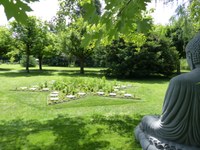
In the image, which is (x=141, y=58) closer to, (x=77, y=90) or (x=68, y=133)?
(x=77, y=90)

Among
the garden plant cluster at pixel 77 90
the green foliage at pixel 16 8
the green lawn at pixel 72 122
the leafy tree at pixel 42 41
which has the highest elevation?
the leafy tree at pixel 42 41

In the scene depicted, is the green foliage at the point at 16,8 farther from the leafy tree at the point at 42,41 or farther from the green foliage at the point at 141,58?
the leafy tree at the point at 42,41

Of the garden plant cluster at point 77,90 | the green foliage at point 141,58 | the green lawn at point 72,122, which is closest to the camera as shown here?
the green lawn at point 72,122

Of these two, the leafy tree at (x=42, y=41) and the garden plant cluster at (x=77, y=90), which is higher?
the leafy tree at (x=42, y=41)

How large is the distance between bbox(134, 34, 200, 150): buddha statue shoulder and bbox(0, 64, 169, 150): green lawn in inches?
45.5

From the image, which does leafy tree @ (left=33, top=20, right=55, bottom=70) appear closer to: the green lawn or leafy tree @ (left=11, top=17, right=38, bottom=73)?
leafy tree @ (left=11, top=17, right=38, bottom=73)

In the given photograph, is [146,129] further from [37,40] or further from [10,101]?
[37,40]

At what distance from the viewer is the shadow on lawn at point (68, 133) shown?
5391 mm

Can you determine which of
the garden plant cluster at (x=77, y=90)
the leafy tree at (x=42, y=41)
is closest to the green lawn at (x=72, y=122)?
the garden plant cluster at (x=77, y=90)

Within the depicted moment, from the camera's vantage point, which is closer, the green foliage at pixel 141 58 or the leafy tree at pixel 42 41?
the green foliage at pixel 141 58

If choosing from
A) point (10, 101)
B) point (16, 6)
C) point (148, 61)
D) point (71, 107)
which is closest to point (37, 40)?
A: point (148, 61)

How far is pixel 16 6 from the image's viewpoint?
179cm

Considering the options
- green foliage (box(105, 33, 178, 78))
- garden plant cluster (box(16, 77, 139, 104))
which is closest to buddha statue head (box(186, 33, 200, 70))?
garden plant cluster (box(16, 77, 139, 104))

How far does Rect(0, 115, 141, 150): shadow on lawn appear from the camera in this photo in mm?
5391
